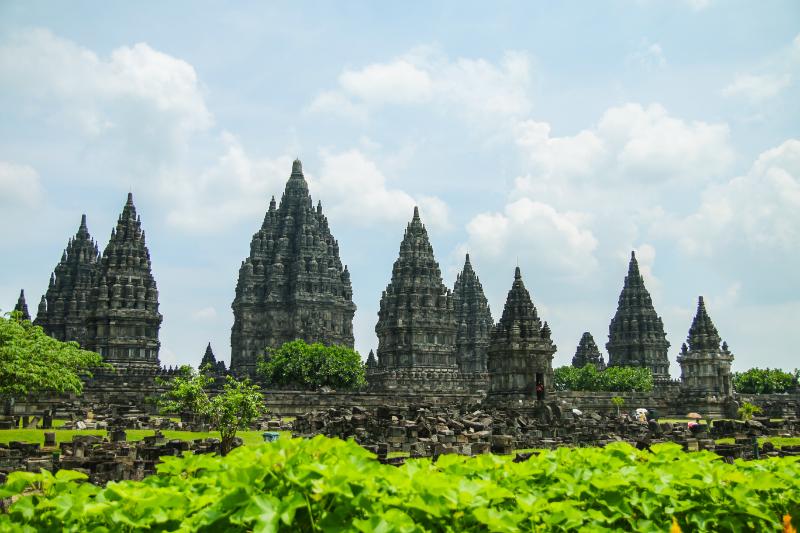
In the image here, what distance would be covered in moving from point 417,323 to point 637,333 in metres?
29.3

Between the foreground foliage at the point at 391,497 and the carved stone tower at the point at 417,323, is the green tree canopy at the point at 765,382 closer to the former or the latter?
the carved stone tower at the point at 417,323

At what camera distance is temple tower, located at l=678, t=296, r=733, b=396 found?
6250 cm

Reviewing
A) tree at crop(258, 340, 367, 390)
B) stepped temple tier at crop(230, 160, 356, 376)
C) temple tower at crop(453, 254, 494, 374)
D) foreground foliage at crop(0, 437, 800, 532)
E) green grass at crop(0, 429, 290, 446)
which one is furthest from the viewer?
temple tower at crop(453, 254, 494, 374)

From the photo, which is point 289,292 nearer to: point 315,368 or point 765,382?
point 315,368

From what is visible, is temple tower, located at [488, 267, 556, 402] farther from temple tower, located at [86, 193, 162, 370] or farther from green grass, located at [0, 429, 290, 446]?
temple tower, located at [86, 193, 162, 370]

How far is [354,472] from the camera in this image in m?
5.07

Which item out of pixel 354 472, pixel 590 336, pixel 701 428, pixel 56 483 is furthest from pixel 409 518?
pixel 590 336

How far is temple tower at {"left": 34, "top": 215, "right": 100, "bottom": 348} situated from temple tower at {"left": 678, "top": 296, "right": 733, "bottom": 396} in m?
60.9

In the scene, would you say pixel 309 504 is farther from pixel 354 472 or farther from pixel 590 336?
pixel 590 336

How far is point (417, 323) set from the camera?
3285 inches

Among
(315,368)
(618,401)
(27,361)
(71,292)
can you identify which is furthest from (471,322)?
(27,361)

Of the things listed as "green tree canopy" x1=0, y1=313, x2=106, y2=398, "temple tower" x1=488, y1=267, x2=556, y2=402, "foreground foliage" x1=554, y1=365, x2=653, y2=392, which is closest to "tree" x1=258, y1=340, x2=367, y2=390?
"temple tower" x1=488, y1=267, x2=556, y2=402

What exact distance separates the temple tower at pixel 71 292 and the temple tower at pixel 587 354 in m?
61.9

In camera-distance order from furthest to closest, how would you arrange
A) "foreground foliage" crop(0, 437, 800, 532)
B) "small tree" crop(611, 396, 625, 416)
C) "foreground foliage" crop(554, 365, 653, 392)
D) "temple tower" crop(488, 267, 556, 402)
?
"foreground foliage" crop(554, 365, 653, 392) → "small tree" crop(611, 396, 625, 416) → "temple tower" crop(488, 267, 556, 402) → "foreground foliage" crop(0, 437, 800, 532)
